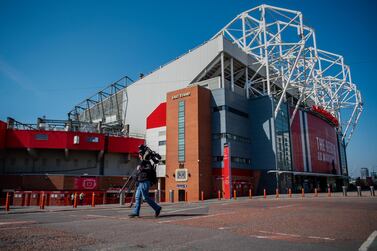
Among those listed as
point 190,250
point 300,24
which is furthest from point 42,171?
point 300,24

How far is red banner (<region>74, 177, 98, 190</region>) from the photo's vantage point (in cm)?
3675

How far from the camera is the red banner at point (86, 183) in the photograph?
36750 mm

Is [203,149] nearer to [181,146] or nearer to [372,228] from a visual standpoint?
[181,146]

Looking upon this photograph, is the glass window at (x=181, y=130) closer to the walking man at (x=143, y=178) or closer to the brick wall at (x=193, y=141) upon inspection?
the brick wall at (x=193, y=141)

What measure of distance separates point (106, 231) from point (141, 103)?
180 feet

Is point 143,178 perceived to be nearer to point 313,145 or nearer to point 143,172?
point 143,172

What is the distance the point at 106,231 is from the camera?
22.3 feet

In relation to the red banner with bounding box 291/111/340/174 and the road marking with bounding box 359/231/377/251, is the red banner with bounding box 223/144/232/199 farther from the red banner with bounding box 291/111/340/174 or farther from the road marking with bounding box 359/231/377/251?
the road marking with bounding box 359/231/377/251

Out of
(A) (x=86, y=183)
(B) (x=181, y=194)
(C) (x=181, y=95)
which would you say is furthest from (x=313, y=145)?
(A) (x=86, y=183)

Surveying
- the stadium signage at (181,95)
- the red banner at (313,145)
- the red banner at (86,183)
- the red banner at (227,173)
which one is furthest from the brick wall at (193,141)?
the red banner at (313,145)

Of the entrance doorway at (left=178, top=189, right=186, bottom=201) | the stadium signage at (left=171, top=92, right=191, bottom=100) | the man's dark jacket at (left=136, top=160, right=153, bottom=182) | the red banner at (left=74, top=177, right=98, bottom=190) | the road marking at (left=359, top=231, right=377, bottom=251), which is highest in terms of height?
the stadium signage at (left=171, top=92, right=191, bottom=100)

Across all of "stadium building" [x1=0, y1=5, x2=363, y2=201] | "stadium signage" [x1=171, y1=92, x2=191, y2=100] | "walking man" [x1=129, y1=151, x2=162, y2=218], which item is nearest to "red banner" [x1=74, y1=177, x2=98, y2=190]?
"stadium building" [x1=0, y1=5, x2=363, y2=201]

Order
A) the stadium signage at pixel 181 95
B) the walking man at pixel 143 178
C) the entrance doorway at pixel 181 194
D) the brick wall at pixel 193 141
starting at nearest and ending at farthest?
1. the walking man at pixel 143 178
2. the brick wall at pixel 193 141
3. the entrance doorway at pixel 181 194
4. the stadium signage at pixel 181 95

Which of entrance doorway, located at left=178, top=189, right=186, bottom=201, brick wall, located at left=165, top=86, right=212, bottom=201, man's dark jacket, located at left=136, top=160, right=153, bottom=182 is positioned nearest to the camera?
man's dark jacket, located at left=136, top=160, right=153, bottom=182
